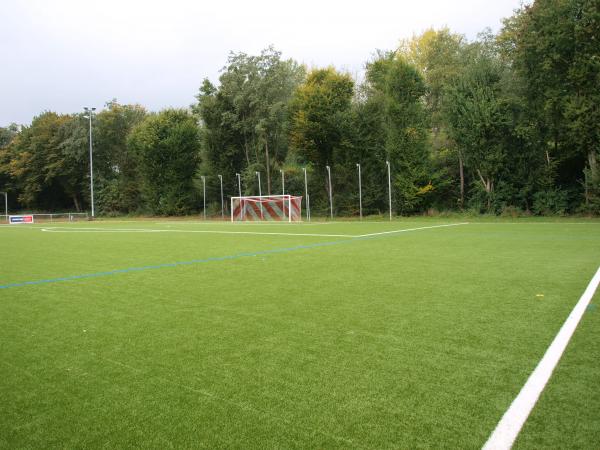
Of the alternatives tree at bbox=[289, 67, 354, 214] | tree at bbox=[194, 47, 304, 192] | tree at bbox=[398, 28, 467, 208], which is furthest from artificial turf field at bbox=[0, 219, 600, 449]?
tree at bbox=[194, 47, 304, 192]

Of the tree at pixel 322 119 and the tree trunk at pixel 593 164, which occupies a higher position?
the tree at pixel 322 119

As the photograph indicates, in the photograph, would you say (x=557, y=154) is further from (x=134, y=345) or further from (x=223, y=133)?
(x=134, y=345)

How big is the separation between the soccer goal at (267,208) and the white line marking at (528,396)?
25.7 m

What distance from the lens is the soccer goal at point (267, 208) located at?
1198 inches

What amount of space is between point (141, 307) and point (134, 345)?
1.45 meters

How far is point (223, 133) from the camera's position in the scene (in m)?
38.0

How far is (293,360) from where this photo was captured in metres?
3.19

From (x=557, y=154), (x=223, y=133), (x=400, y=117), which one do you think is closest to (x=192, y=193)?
(x=223, y=133)

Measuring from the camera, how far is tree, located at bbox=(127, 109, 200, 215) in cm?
4034

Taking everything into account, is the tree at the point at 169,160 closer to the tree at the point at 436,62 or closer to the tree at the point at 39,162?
the tree at the point at 39,162

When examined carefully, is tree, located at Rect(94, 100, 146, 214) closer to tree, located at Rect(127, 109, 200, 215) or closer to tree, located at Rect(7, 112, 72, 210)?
tree, located at Rect(127, 109, 200, 215)

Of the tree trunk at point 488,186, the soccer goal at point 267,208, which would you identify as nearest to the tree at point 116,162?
the soccer goal at point 267,208

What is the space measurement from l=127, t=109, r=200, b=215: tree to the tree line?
11 centimetres

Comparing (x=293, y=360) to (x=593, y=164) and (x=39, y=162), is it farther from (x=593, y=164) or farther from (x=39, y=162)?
(x=39, y=162)
